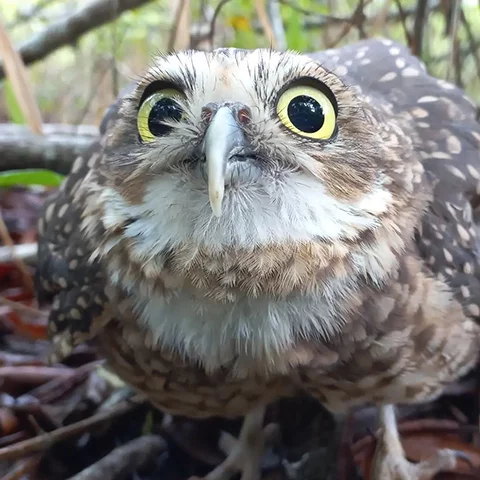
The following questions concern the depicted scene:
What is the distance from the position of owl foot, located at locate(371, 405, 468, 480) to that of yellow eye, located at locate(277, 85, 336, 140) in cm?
89

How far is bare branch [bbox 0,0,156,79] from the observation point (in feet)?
8.78

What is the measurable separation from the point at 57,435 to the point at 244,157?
39.6 inches

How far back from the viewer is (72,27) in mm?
2850

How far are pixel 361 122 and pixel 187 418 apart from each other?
1032mm

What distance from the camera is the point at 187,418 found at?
1.95m

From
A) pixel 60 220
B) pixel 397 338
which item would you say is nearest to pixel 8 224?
pixel 60 220

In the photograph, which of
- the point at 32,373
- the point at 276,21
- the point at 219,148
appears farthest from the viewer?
the point at 276,21

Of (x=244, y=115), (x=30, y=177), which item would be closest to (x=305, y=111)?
(x=244, y=115)

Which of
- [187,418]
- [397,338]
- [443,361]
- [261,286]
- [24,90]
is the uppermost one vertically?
[24,90]

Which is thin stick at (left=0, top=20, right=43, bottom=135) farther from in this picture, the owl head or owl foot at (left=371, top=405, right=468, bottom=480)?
owl foot at (left=371, top=405, right=468, bottom=480)

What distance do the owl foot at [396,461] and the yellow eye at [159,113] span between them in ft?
3.18

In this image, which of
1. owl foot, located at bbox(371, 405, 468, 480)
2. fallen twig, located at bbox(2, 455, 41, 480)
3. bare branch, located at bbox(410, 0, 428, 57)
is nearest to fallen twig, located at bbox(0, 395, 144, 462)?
fallen twig, located at bbox(2, 455, 41, 480)

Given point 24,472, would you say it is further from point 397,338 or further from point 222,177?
point 222,177

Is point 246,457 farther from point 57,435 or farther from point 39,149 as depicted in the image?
point 39,149
